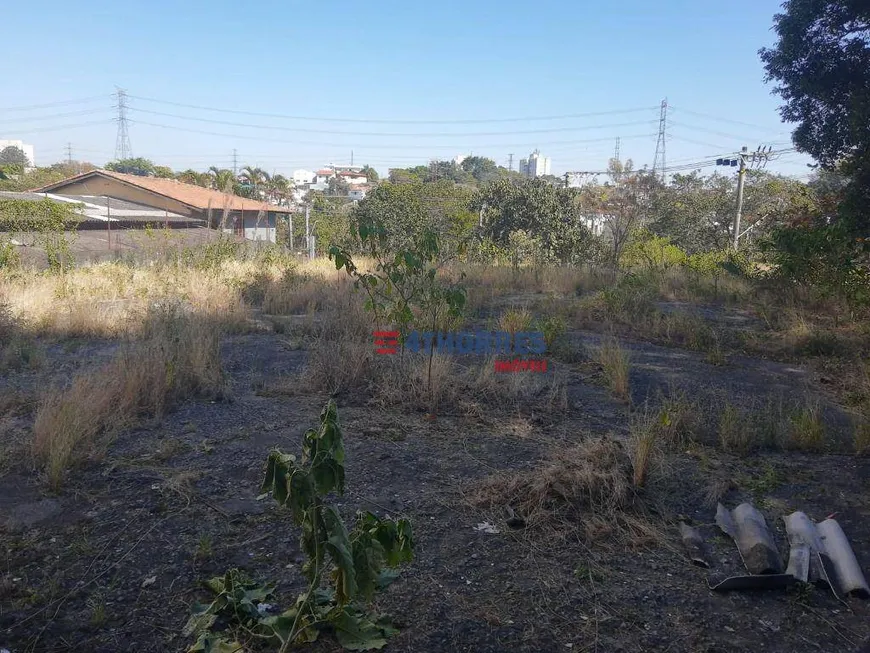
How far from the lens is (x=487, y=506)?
361cm

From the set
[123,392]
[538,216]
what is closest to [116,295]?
[123,392]

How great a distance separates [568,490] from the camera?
3.54m

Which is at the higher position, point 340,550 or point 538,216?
point 538,216

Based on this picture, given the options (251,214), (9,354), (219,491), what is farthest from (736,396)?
(251,214)

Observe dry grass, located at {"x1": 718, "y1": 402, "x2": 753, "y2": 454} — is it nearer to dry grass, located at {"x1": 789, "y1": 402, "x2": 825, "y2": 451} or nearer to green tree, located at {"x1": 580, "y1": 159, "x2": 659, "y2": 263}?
dry grass, located at {"x1": 789, "y1": 402, "x2": 825, "y2": 451}

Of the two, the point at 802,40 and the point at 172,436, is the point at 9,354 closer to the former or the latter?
the point at 172,436

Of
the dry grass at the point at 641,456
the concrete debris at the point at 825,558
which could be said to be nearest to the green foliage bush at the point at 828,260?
the dry grass at the point at 641,456

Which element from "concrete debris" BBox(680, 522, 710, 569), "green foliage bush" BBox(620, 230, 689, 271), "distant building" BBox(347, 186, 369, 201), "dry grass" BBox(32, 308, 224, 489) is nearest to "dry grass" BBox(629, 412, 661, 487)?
"concrete debris" BBox(680, 522, 710, 569)

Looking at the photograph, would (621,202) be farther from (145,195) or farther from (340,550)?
(145,195)

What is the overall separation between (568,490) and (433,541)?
2.64 ft

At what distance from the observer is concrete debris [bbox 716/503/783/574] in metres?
2.96

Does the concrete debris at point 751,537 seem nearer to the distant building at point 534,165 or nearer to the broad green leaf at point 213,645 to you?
the broad green leaf at point 213,645

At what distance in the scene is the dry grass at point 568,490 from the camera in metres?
3.44

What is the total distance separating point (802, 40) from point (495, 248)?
357 inches
